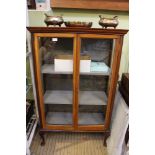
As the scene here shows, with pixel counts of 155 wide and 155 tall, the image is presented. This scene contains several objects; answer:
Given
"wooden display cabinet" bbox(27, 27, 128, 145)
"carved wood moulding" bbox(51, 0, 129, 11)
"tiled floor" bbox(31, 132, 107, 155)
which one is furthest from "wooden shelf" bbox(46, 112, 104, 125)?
"carved wood moulding" bbox(51, 0, 129, 11)

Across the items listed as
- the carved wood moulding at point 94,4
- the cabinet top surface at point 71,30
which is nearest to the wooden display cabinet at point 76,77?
the cabinet top surface at point 71,30

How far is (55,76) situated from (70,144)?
83 cm

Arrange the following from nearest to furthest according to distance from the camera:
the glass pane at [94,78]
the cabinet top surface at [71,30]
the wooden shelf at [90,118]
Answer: the cabinet top surface at [71,30] < the glass pane at [94,78] < the wooden shelf at [90,118]

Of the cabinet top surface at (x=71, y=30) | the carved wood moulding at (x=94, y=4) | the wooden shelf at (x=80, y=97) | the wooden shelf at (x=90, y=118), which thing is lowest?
the wooden shelf at (x=90, y=118)

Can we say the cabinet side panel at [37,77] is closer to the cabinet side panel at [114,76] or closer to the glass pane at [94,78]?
the glass pane at [94,78]

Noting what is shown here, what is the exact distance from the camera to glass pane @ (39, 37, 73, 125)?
1.61m

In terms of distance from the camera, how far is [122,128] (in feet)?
5.24

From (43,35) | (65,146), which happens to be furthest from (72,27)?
(65,146)

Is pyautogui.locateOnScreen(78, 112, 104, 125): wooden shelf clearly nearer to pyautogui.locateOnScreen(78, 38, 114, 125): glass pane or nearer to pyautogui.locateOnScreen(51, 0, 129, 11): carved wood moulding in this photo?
pyautogui.locateOnScreen(78, 38, 114, 125): glass pane

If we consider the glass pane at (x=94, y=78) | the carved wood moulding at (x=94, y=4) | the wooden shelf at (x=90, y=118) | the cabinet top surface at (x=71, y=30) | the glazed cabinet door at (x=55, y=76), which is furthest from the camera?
the wooden shelf at (x=90, y=118)

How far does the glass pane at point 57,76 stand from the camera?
1.61m

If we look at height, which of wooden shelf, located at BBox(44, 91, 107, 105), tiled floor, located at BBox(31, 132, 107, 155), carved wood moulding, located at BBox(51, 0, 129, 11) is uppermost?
carved wood moulding, located at BBox(51, 0, 129, 11)

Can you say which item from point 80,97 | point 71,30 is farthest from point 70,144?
point 71,30
